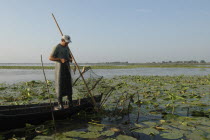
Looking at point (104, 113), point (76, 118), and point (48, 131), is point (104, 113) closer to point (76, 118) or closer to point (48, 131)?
point (76, 118)

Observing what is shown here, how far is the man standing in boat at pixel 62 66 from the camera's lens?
4.89m

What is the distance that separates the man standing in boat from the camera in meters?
4.89

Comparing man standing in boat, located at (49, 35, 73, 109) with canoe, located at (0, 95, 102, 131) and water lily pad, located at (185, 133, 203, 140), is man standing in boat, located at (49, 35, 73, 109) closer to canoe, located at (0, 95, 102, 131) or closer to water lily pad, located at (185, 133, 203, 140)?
canoe, located at (0, 95, 102, 131)

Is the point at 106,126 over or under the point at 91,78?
under

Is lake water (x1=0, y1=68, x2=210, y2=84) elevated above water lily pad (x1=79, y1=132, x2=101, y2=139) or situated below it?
below

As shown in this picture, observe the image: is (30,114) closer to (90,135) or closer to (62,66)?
(62,66)

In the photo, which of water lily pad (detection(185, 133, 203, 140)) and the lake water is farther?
the lake water

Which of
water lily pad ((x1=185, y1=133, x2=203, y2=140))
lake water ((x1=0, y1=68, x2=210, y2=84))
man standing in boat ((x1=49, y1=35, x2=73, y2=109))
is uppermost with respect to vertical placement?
man standing in boat ((x1=49, y1=35, x2=73, y2=109))

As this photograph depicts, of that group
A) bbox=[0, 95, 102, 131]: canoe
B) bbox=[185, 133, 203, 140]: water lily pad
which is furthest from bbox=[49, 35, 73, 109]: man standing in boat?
bbox=[185, 133, 203, 140]: water lily pad

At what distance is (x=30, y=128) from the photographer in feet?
14.6

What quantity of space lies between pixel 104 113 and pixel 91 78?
1.13 meters

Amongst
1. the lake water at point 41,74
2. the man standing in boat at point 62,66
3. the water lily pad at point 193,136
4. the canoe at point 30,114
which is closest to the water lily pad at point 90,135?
the canoe at point 30,114

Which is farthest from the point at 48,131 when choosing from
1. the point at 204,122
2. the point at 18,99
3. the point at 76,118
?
the point at 18,99

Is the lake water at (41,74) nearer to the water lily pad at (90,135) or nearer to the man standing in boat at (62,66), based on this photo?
the man standing in boat at (62,66)
